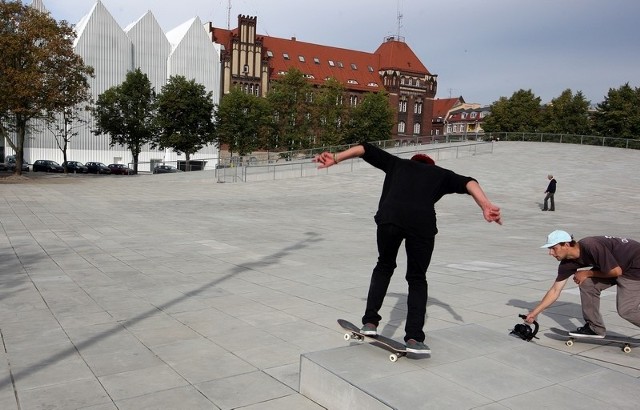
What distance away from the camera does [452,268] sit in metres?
9.30

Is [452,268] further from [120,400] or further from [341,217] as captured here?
[341,217]

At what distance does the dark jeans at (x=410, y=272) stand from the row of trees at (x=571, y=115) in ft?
212

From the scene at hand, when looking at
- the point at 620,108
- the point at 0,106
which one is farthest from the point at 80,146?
the point at 620,108

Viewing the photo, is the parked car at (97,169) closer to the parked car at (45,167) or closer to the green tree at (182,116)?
the parked car at (45,167)

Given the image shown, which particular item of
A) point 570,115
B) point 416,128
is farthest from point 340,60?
point 570,115

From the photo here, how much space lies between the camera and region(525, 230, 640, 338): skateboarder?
4.68 m

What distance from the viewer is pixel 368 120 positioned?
65.4 m

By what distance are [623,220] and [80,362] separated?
836 inches

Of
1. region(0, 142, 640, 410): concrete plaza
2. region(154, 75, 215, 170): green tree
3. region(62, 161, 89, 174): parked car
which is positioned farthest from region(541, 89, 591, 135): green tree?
region(62, 161, 89, 174): parked car

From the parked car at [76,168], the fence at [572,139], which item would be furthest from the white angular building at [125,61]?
the fence at [572,139]

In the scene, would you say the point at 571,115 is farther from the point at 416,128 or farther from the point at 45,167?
the point at 45,167

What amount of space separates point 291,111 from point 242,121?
18.5ft

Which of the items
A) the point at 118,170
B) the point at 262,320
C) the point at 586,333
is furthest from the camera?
the point at 118,170

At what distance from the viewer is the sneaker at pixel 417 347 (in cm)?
379
